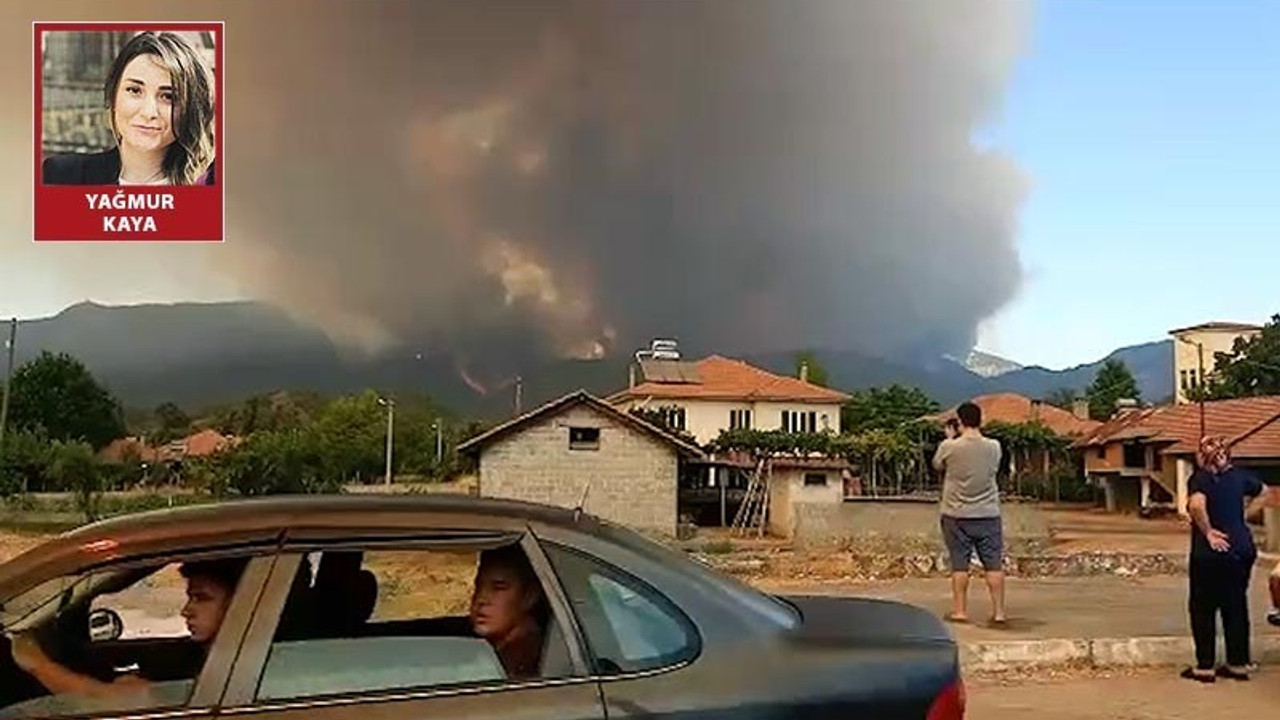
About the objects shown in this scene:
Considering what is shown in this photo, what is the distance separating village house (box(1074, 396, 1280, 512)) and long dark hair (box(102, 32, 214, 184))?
31.9m

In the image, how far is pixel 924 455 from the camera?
5003cm

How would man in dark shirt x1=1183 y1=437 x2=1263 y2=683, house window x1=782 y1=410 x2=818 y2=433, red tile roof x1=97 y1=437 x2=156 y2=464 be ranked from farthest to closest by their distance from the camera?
house window x1=782 y1=410 x2=818 y2=433, red tile roof x1=97 y1=437 x2=156 y2=464, man in dark shirt x1=1183 y1=437 x2=1263 y2=683

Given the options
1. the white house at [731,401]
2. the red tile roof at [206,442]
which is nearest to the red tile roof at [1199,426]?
the white house at [731,401]

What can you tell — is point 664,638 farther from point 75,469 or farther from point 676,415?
point 676,415

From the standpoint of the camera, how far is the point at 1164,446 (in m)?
48.9

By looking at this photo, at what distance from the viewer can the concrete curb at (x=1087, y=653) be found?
25.2 feet

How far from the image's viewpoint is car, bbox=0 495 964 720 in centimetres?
266

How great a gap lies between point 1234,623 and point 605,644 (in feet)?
18.0

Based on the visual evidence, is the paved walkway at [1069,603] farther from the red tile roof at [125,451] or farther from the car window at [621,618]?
the red tile roof at [125,451]

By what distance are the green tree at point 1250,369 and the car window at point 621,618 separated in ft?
209

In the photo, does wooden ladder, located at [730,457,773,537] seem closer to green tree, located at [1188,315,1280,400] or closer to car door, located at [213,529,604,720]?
green tree, located at [1188,315,1280,400]

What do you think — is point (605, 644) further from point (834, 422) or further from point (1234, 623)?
point (834, 422)

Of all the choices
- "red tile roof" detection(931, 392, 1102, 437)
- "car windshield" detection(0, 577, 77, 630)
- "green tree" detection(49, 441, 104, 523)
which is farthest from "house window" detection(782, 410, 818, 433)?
"car windshield" detection(0, 577, 77, 630)

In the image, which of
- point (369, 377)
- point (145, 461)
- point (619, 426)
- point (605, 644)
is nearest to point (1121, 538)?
point (619, 426)
